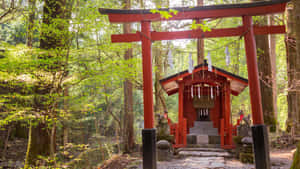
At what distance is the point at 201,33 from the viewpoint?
6102mm

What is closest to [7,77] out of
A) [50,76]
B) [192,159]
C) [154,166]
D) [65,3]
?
→ [50,76]

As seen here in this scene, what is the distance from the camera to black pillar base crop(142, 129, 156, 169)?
18.0 ft

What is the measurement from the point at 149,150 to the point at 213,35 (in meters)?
3.55

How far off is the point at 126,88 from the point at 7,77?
636 cm

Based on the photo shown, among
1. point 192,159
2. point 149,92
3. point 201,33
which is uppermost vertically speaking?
point 201,33

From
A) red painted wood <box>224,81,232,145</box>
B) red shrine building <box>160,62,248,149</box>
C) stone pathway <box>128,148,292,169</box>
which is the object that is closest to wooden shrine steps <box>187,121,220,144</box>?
red shrine building <box>160,62,248,149</box>

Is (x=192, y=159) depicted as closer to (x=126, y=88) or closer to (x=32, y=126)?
(x=126, y=88)

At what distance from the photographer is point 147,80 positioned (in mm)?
5820

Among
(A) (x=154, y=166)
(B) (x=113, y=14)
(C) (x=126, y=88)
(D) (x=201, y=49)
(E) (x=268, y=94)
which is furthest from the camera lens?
(D) (x=201, y=49)

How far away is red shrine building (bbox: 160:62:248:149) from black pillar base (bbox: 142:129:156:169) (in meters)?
3.46

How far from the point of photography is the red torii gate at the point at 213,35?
18.0ft

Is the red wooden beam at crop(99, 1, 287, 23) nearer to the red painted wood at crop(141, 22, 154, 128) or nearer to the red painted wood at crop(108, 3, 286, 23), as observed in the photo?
the red painted wood at crop(108, 3, 286, 23)

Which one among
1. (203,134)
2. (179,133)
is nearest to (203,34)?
(179,133)

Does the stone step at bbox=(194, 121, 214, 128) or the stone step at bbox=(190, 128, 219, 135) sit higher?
the stone step at bbox=(194, 121, 214, 128)
